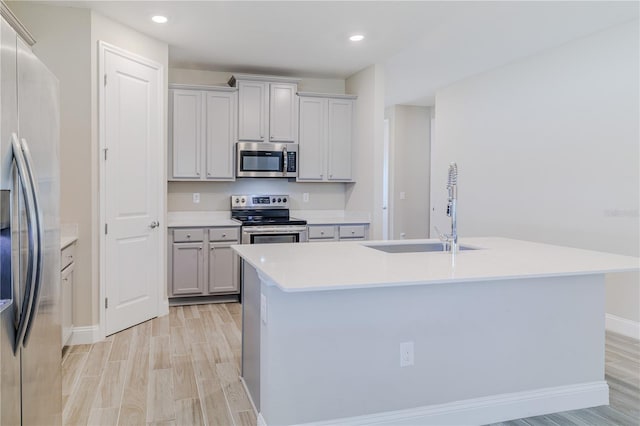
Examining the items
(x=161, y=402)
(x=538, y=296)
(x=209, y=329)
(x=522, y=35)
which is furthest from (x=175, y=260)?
(x=522, y=35)

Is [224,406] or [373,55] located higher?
[373,55]

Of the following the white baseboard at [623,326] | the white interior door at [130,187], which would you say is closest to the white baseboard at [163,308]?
the white interior door at [130,187]

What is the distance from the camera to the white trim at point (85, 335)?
3.58m

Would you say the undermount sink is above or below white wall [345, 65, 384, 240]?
below

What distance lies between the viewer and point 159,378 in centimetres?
296

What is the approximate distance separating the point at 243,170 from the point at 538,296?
135 inches

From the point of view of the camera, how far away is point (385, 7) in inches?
140

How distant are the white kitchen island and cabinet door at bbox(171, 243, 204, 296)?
2134mm

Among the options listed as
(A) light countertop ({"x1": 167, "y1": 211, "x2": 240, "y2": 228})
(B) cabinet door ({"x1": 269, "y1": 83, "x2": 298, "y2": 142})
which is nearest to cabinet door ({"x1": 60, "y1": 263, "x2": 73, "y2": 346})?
(A) light countertop ({"x1": 167, "y1": 211, "x2": 240, "y2": 228})

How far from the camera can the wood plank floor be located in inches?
97.0

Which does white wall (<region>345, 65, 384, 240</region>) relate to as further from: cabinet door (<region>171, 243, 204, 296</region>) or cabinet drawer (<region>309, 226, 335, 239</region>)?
cabinet door (<region>171, 243, 204, 296</region>)

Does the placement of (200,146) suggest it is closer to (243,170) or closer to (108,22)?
(243,170)

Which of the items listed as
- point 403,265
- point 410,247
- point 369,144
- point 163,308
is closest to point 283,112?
point 369,144

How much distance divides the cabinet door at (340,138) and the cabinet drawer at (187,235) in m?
1.68
